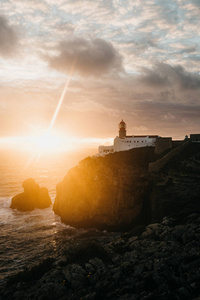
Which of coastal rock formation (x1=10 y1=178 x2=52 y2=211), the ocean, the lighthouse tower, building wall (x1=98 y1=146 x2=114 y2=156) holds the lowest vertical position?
the ocean

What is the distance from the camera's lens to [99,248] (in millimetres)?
29875

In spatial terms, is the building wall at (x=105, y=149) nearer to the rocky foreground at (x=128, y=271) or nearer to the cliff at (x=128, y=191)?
the cliff at (x=128, y=191)

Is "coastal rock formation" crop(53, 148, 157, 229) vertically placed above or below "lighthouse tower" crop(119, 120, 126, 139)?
below

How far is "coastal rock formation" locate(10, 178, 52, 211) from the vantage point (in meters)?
61.1

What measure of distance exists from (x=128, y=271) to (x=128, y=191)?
2240 cm

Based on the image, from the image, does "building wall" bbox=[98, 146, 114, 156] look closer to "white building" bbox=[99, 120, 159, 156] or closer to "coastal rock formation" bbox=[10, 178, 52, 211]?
"white building" bbox=[99, 120, 159, 156]

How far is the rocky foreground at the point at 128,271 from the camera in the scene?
18745mm

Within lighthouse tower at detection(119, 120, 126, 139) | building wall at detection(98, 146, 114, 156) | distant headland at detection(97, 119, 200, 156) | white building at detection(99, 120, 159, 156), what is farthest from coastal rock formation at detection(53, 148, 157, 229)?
lighthouse tower at detection(119, 120, 126, 139)

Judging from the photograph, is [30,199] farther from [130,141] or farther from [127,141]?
[130,141]

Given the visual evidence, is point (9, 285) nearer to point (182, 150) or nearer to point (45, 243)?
point (45, 243)

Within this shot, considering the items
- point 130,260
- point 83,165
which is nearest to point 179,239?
point 130,260

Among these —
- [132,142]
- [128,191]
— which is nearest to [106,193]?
[128,191]

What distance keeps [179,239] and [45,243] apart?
25.3 meters

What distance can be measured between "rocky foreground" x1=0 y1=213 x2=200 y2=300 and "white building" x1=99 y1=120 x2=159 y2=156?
3458cm
